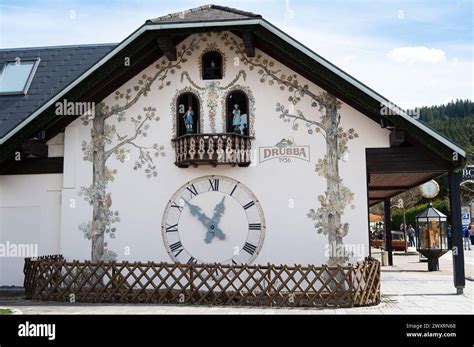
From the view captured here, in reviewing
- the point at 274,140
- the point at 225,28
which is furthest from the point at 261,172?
the point at 225,28

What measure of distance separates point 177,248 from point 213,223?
125 centimetres

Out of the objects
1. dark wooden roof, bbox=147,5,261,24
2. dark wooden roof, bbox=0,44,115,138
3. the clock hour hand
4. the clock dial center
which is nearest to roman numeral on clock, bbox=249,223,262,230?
the clock dial center

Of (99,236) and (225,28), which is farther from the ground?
(225,28)

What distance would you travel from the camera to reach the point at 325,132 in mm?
16125

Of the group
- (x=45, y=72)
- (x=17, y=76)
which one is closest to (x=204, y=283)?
(x=45, y=72)

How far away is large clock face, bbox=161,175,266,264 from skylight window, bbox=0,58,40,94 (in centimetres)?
851

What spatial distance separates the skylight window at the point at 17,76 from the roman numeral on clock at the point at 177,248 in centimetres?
892

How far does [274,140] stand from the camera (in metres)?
16.3

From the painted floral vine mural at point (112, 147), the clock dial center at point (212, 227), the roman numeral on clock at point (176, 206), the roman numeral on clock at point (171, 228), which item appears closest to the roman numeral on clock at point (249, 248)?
the clock dial center at point (212, 227)

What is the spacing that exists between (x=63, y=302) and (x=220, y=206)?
4.94 meters

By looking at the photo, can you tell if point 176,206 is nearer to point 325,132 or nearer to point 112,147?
point 112,147

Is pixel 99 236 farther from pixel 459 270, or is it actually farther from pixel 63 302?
pixel 459 270
